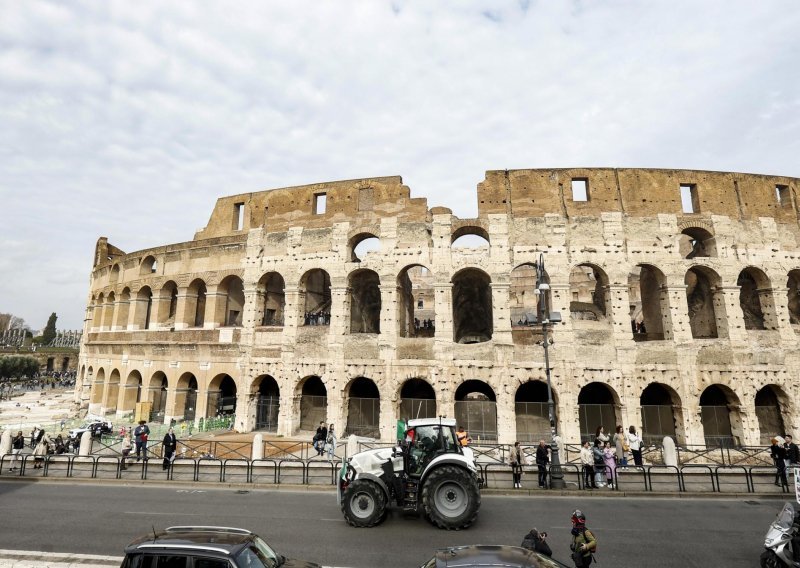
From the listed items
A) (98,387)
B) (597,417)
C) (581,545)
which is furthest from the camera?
(98,387)

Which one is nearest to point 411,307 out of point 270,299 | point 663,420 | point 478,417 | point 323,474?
point 478,417

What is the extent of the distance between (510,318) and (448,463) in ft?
49.5

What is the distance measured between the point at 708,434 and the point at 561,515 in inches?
595

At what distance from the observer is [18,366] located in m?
61.2

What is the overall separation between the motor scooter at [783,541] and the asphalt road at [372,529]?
1.00 metres

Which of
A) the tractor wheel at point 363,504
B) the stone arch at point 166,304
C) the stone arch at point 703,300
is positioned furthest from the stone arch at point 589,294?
the stone arch at point 166,304

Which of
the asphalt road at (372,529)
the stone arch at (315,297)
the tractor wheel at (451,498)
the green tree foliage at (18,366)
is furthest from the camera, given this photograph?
the green tree foliage at (18,366)

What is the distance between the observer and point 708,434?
20.6 meters

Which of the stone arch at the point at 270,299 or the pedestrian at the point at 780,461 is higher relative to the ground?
the stone arch at the point at 270,299

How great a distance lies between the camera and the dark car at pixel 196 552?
484 centimetres

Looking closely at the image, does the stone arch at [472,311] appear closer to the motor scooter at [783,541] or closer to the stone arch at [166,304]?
the stone arch at [166,304]

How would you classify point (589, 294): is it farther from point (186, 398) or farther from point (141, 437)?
point (141, 437)

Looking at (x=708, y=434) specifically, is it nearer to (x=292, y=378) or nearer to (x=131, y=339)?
(x=292, y=378)

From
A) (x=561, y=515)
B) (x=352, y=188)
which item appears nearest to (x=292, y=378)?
(x=352, y=188)
